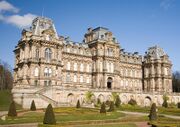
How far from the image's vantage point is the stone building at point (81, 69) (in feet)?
199

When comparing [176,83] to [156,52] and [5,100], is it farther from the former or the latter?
[5,100]

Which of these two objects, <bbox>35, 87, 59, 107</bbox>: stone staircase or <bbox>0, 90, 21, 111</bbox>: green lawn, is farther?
<bbox>35, 87, 59, 107</bbox>: stone staircase

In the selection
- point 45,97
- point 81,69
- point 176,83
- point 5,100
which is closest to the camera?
point 45,97

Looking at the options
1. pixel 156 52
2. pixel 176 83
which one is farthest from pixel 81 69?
pixel 176 83

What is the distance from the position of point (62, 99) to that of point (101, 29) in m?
29.6

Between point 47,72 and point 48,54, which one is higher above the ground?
point 48,54

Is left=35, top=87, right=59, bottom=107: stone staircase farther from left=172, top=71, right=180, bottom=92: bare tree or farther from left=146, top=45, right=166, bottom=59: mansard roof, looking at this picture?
left=172, top=71, right=180, bottom=92: bare tree

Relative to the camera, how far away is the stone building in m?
60.6

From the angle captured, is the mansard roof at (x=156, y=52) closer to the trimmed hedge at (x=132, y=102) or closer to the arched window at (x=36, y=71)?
the trimmed hedge at (x=132, y=102)

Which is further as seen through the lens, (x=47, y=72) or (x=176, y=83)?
(x=176, y=83)

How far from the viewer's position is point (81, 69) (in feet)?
255

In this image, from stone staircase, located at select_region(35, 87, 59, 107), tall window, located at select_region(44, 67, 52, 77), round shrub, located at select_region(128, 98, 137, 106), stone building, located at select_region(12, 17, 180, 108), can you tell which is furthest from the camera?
round shrub, located at select_region(128, 98, 137, 106)

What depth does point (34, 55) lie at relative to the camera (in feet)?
215

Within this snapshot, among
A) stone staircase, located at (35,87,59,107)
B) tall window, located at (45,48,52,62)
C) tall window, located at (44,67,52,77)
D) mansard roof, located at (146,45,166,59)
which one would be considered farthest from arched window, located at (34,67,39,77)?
mansard roof, located at (146,45,166,59)
